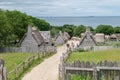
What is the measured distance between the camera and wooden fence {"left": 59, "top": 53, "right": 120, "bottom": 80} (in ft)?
58.9

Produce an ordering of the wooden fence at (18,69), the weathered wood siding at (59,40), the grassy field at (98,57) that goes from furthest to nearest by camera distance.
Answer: the weathered wood siding at (59,40) < the grassy field at (98,57) < the wooden fence at (18,69)

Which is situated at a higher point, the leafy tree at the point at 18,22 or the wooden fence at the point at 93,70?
the wooden fence at the point at 93,70

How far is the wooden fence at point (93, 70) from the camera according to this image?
1794cm

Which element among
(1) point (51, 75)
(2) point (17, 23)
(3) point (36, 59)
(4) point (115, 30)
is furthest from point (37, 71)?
(4) point (115, 30)

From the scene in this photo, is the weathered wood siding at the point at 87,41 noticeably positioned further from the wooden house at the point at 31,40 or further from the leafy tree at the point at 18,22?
the leafy tree at the point at 18,22

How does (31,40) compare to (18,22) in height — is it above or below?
below

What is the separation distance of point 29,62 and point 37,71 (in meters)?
4.14

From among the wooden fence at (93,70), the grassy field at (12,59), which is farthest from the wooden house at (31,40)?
the wooden fence at (93,70)

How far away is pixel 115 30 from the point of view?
12206 cm

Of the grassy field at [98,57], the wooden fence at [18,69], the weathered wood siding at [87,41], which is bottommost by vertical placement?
the weathered wood siding at [87,41]

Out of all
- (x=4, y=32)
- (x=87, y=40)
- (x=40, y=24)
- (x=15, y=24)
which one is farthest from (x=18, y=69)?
(x=40, y=24)

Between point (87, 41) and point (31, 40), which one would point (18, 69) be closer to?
point (31, 40)

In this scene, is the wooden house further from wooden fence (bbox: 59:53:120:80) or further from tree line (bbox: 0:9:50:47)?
wooden fence (bbox: 59:53:120:80)

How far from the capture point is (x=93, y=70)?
711 inches
